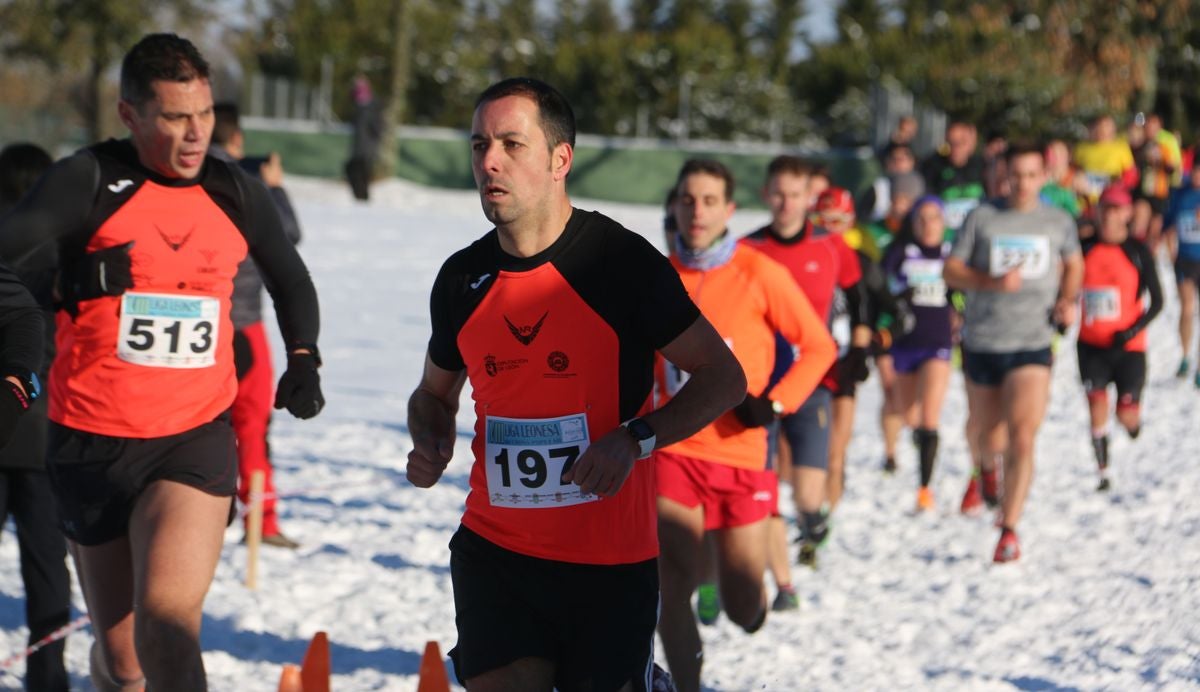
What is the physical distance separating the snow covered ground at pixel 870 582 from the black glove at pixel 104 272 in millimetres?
1887

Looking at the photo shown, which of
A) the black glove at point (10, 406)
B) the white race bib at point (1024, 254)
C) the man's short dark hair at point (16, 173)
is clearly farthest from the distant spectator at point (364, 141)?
the black glove at point (10, 406)

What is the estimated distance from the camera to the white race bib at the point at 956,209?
1273cm

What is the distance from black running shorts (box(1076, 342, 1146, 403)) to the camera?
10992 mm

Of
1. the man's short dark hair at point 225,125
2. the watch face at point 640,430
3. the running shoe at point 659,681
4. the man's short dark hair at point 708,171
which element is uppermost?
the man's short dark hair at point 225,125

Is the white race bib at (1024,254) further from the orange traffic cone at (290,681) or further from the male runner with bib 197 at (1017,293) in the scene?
the orange traffic cone at (290,681)

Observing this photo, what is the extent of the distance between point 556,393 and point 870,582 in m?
4.56

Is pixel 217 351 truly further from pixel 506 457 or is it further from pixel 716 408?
pixel 716 408

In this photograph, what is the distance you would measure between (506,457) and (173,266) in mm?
1408

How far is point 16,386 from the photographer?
358 centimetres

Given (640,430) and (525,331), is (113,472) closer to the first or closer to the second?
(525,331)

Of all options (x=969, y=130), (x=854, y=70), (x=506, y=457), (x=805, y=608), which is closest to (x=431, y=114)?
(x=854, y=70)

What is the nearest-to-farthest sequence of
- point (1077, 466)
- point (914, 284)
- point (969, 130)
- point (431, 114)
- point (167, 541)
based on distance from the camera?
point (167, 541) → point (914, 284) → point (1077, 466) → point (969, 130) → point (431, 114)

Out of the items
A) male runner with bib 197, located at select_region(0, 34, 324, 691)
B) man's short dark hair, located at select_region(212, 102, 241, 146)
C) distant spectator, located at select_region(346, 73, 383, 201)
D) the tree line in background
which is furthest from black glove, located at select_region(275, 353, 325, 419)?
the tree line in background

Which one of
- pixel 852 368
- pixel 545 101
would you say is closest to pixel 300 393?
pixel 545 101
